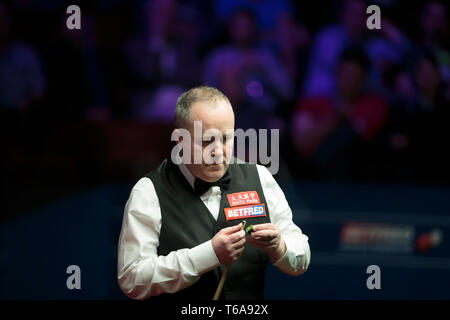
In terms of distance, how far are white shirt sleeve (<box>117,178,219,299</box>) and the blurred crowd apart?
2015 millimetres

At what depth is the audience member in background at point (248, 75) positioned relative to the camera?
12.7ft

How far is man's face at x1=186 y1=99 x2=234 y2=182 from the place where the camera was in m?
1.90

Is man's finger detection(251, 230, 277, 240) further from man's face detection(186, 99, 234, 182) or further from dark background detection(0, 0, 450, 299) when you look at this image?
dark background detection(0, 0, 450, 299)

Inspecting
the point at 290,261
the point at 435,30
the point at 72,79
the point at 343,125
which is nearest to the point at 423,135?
the point at 343,125

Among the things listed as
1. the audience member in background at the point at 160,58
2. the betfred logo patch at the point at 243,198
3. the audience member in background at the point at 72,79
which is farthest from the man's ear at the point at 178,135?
the audience member in background at the point at 72,79

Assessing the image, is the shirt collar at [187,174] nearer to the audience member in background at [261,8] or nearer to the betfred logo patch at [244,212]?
the betfred logo patch at [244,212]

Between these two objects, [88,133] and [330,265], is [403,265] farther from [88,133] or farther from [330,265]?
[88,133]

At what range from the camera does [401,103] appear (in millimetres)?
4680

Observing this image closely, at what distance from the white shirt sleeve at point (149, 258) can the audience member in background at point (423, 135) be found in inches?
111

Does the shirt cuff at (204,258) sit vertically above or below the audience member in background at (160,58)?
below

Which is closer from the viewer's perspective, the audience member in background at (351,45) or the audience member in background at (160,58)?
the audience member in background at (160,58)

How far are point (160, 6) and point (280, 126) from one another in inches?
52.6

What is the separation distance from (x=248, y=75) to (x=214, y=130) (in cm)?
230
